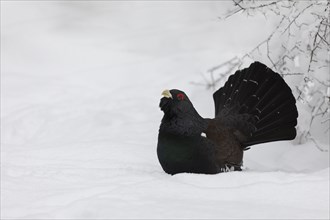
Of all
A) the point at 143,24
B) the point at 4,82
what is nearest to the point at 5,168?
the point at 4,82

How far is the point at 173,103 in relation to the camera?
473 centimetres

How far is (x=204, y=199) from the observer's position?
334cm

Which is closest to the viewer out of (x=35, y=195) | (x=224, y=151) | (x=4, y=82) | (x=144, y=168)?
(x=35, y=195)

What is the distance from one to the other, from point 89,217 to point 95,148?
3199mm

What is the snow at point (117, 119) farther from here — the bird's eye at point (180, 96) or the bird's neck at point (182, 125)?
the bird's eye at point (180, 96)

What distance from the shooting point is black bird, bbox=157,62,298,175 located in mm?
4625

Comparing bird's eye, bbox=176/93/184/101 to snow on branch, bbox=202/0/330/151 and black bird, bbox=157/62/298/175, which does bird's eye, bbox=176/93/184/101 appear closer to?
black bird, bbox=157/62/298/175

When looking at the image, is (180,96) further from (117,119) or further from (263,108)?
(117,119)

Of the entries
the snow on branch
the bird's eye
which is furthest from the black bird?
the snow on branch

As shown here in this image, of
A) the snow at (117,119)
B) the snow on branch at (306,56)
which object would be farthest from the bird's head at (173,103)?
the snow on branch at (306,56)

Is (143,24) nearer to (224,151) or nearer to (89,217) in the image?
(224,151)

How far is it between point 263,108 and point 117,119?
10.6 ft

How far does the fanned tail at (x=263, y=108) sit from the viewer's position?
17.4ft

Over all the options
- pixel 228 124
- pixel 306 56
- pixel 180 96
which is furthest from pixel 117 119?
pixel 180 96
